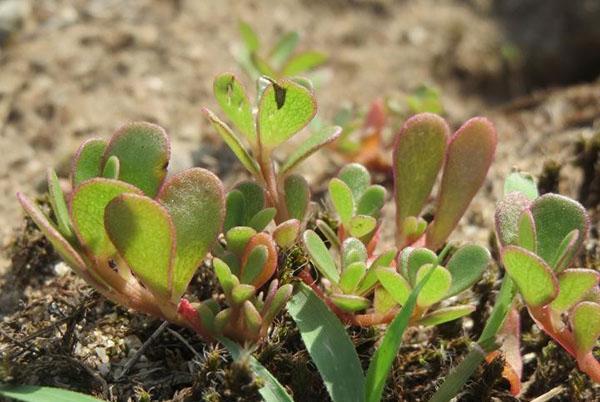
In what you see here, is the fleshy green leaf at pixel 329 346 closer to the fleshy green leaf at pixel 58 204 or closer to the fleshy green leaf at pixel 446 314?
the fleshy green leaf at pixel 446 314

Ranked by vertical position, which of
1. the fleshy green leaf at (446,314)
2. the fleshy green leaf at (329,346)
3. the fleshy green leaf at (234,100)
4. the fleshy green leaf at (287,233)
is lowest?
the fleshy green leaf at (329,346)

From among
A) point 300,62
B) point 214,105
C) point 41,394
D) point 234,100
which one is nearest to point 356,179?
point 234,100

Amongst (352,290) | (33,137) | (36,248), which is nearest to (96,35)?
(33,137)

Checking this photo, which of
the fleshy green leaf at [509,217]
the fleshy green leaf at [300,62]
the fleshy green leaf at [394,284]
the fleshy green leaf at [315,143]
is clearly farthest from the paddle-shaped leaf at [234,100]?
the fleshy green leaf at [300,62]

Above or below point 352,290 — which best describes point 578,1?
above

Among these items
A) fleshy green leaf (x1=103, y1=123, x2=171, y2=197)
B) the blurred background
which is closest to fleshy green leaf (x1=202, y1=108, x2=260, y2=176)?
fleshy green leaf (x1=103, y1=123, x2=171, y2=197)

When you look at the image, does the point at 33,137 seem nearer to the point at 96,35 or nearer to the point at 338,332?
the point at 96,35

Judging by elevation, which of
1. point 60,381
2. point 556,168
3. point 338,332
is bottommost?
point 60,381
